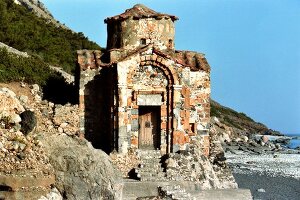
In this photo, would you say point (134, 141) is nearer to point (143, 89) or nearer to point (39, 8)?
point (143, 89)

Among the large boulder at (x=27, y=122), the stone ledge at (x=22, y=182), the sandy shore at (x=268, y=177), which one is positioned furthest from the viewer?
the sandy shore at (x=268, y=177)

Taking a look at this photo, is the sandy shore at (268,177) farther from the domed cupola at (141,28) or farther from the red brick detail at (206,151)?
the domed cupola at (141,28)

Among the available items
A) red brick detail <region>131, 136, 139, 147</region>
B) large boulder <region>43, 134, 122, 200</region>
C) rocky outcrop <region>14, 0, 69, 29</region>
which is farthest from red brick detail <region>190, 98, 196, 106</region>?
rocky outcrop <region>14, 0, 69, 29</region>

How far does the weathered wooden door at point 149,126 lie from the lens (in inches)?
918

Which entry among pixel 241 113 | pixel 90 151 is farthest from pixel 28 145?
pixel 241 113

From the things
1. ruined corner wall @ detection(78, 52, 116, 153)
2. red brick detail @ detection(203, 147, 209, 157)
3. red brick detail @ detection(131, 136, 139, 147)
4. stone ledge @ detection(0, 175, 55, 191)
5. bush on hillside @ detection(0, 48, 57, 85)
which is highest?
bush on hillside @ detection(0, 48, 57, 85)

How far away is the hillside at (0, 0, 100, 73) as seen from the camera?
40797 millimetres

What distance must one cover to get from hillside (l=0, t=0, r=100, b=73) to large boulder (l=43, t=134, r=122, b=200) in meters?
23.6

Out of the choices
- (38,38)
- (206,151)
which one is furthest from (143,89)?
(38,38)

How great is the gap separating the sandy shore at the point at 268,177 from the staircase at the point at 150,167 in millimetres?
6690

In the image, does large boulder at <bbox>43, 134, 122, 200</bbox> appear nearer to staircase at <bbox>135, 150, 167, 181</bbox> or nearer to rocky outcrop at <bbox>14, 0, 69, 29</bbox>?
staircase at <bbox>135, 150, 167, 181</bbox>

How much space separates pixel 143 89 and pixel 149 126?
1852 mm

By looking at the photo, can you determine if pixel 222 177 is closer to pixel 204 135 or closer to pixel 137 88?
pixel 204 135

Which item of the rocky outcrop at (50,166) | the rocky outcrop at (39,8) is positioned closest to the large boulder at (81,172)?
the rocky outcrop at (50,166)
